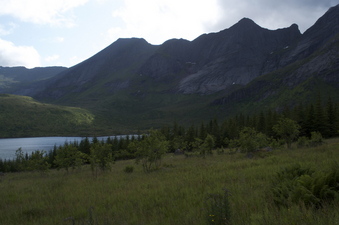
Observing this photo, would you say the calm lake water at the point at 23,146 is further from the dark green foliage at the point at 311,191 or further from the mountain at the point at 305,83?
the mountain at the point at 305,83

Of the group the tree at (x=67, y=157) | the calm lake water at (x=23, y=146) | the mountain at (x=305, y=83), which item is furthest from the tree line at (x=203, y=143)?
the mountain at (x=305, y=83)

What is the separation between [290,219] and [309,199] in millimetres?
1346

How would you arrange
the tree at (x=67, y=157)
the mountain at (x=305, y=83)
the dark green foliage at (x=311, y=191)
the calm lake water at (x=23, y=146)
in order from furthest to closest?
the mountain at (x=305, y=83) → the calm lake water at (x=23, y=146) → the tree at (x=67, y=157) → the dark green foliage at (x=311, y=191)

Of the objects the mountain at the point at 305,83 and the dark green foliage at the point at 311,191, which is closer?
the dark green foliage at the point at 311,191

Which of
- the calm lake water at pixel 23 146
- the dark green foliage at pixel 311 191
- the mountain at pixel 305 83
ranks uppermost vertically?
the mountain at pixel 305 83

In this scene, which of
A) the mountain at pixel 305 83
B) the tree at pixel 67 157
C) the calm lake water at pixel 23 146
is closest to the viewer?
the tree at pixel 67 157

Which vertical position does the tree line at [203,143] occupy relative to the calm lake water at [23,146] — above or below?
above

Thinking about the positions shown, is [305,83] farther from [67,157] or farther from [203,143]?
[67,157]

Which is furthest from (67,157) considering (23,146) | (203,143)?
(23,146)

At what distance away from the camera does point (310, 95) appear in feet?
462

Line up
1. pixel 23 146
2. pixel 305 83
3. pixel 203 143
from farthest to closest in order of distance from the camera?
1. pixel 305 83
2. pixel 23 146
3. pixel 203 143

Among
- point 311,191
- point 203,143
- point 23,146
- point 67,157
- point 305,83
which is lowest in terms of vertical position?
point 23,146

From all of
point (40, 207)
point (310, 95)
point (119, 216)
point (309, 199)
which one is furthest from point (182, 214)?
point (310, 95)

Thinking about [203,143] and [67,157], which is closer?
[67,157]
